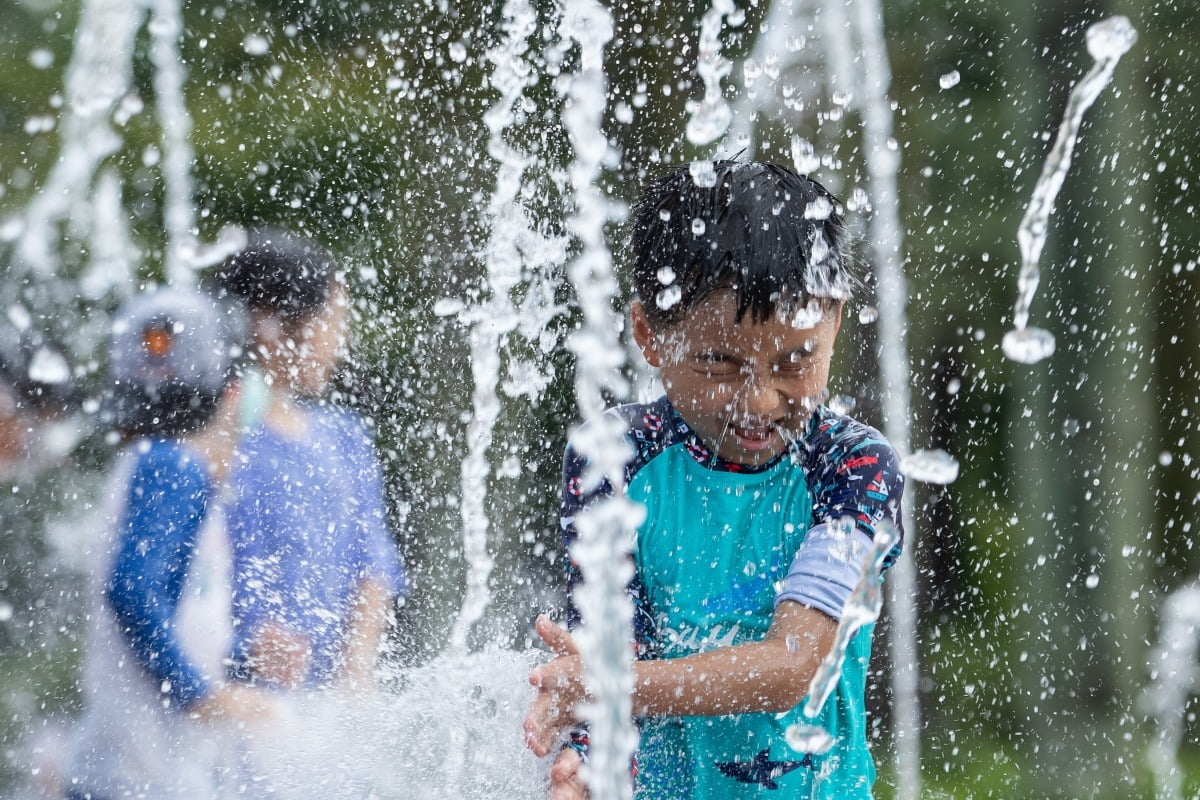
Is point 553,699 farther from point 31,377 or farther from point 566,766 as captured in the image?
point 31,377

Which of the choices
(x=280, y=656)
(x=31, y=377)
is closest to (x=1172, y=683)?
(x=280, y=656)

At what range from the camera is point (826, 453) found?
1872 millimetres

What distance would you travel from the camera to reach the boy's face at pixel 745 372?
69.5 inches

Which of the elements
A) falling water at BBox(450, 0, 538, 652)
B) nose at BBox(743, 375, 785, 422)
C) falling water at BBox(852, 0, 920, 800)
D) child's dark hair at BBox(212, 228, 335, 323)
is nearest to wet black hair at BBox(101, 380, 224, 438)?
child's dark hair at BBox(212, 228, 335, 323)

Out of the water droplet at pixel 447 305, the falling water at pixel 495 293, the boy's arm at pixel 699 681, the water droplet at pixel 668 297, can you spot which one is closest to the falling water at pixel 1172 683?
the falling water at pixel 495 293

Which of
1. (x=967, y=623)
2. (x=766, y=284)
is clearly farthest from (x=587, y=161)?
(x=967, y=623)

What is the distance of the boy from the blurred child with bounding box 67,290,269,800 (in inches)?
35.6

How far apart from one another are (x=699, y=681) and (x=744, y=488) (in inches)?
13.9

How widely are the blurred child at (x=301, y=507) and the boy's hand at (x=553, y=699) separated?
1.07 metres

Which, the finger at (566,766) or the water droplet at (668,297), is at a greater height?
the water droplet at (668,297)

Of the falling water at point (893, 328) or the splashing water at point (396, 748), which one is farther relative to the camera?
the falling water at point (893, 328)

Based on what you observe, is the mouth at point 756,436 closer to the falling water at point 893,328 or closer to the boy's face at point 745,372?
the boy's face at point 745,372

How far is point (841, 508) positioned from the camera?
182 cm

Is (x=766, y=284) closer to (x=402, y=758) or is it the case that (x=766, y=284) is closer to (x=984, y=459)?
(x=402, y=758)
